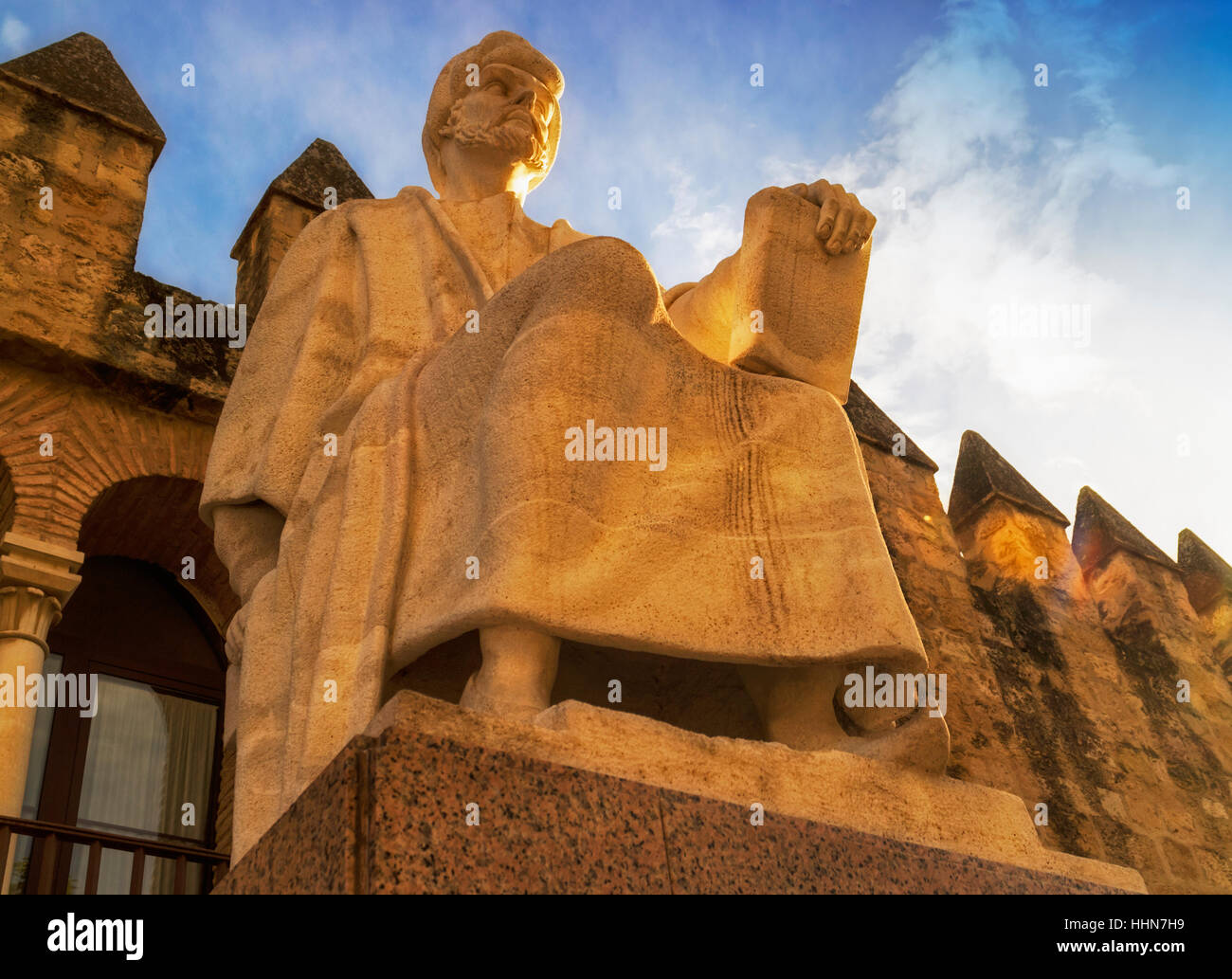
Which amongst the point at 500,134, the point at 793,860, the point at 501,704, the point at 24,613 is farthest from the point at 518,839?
the point at 24,613

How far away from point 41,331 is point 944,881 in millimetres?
5585

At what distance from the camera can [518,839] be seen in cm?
182

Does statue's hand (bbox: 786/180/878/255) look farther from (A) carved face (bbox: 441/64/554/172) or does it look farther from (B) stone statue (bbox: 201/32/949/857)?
(A) carved face (bbox: 441/64/554/172)

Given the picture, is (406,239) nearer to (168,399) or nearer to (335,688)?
(335,688)

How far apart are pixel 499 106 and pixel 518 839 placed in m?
2.81

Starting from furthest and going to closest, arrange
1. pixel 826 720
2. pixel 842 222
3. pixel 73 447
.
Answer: pixel 73 447 < pixel 842 222 < pixel 826 720

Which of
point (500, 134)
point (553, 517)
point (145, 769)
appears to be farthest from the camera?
point (145, 769)

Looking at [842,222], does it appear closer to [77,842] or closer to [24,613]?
[77,842]

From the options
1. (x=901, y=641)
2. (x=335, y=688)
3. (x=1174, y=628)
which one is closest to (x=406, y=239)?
(x=335, y=688)

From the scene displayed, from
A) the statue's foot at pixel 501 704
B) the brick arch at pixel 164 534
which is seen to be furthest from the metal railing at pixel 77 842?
the statue's foot at pixel 501 704

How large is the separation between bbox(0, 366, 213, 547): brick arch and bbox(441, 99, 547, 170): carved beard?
2948mm

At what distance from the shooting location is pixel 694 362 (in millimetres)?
2967

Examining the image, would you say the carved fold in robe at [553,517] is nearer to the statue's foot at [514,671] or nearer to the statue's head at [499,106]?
the statue's foot at [514,671]

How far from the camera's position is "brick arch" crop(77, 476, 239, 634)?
6.80 metres
